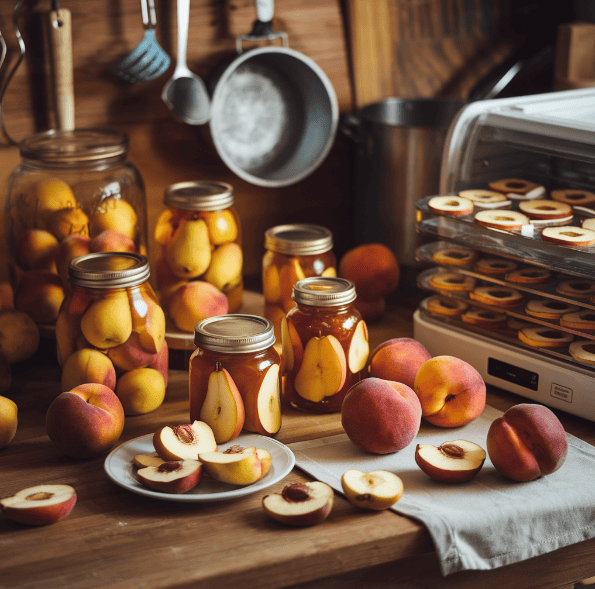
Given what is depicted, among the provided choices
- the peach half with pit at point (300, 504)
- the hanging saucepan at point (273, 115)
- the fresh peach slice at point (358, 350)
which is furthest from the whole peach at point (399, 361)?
the hanging saucepan at point (273, 115)

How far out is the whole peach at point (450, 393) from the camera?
957mm

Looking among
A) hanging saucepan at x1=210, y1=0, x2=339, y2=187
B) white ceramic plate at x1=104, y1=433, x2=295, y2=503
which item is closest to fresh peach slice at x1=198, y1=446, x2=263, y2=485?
white ceramic plate at x1=104, y1=433, x2=295, y2=503

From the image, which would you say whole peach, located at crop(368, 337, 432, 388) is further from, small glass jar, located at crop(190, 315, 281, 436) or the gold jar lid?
the gold jar lid

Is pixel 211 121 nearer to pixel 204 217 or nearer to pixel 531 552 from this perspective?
pixel 204 217

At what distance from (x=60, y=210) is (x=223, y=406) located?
0.45m

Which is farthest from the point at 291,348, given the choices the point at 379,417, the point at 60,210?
the point at 60,210

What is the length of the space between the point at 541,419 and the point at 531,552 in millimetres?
136

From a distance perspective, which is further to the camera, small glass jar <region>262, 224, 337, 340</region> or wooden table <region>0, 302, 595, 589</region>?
small glass jar <region>262, 224, 337, 340</region>

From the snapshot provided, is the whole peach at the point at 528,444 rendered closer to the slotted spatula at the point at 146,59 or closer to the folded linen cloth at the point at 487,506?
the folded linen cloth at the point at 487,506

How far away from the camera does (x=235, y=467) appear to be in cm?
81

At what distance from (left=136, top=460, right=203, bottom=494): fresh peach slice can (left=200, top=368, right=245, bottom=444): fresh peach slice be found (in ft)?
0.29

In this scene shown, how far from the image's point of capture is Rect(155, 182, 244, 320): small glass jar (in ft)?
3.80

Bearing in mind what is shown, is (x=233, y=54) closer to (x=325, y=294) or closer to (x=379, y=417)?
(x=325, y=294)

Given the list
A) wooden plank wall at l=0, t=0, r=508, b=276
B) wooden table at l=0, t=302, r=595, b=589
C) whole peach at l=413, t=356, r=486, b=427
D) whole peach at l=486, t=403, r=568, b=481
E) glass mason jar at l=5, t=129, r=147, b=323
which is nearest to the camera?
wooden table at l=0, t=302, r=595, b=589
